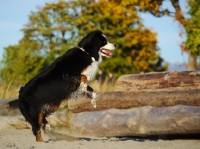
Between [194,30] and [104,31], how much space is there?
10321 mm

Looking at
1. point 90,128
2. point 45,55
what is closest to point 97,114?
point 90,128

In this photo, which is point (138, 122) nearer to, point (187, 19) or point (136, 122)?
point (136, 122)

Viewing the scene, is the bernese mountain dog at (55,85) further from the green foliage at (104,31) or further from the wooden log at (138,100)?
the green foliage at (104,31)

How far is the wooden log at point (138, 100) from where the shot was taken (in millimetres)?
9797

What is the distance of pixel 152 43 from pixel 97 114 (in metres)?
Result: 27.6

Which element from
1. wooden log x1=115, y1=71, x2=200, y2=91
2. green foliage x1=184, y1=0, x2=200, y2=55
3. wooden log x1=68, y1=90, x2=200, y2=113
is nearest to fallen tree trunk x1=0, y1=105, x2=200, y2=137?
wooden log x1=68, y1=90, x2=200, y2=113

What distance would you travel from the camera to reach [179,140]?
936cm

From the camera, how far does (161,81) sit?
1129cm

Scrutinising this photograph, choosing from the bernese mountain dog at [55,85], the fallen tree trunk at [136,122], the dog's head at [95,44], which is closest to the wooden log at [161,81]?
the fallen tree trunk at [136,122]

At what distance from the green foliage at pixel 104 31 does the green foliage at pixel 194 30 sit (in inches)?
291

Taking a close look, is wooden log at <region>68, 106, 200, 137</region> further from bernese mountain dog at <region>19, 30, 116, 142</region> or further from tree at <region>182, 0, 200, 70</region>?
tree at <region>182, 0, 200, 70</region>

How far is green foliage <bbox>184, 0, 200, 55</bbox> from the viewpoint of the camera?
27188 millimetres

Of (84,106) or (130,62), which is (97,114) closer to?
(84,106)

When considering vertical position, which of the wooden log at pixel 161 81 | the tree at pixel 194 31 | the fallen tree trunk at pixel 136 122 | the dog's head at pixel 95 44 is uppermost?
the tree at pixel 194 31
